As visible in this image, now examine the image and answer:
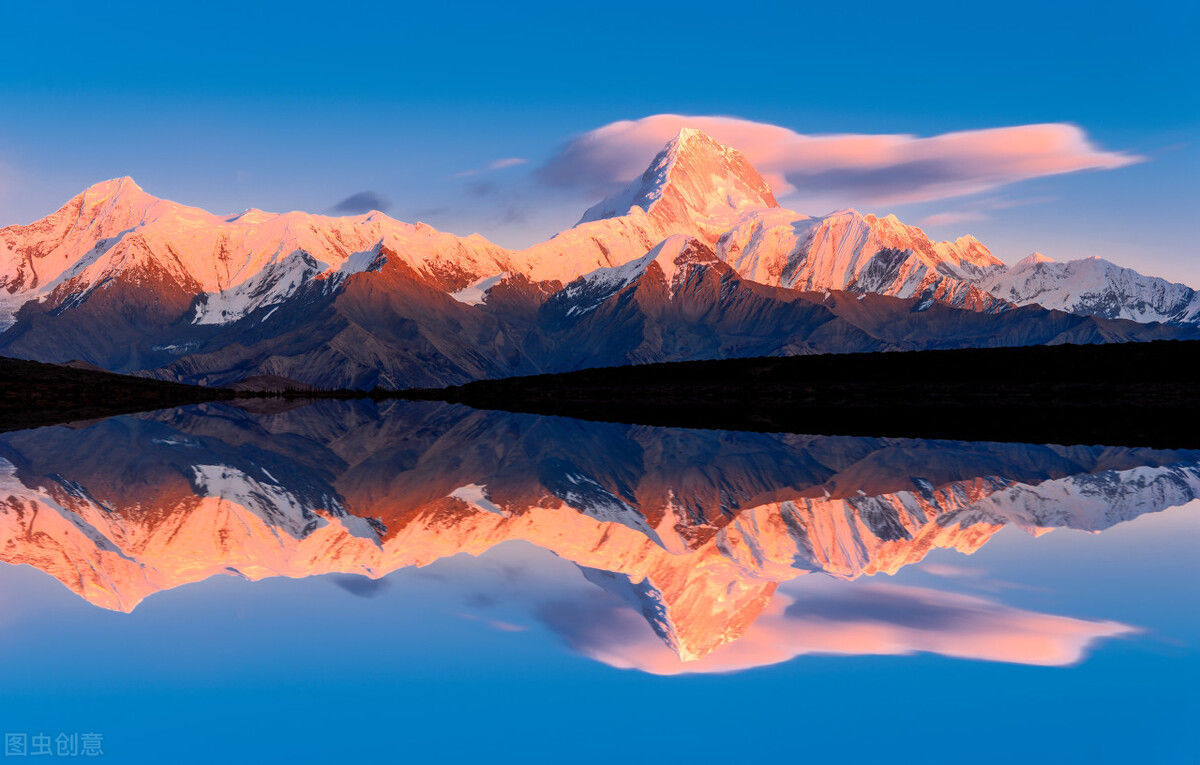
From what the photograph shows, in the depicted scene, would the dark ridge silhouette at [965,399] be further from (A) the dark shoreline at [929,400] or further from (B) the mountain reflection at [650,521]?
(B) the mountain reflection at [650,521]

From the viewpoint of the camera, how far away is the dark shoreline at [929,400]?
3428 inches

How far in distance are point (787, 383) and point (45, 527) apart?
526 feet

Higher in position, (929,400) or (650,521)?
(929,400)

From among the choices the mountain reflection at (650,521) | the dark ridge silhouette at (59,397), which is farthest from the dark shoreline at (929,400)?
the mountain reflection at (650,521)

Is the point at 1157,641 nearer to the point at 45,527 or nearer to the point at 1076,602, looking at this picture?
the point at 1076,602

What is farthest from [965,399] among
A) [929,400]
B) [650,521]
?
[650,521]

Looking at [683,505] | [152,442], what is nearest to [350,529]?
[683,505]

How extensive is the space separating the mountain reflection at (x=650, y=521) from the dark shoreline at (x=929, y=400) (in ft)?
73.4

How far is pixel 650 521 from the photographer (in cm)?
3653

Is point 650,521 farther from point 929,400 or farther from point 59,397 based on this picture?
point 59,397

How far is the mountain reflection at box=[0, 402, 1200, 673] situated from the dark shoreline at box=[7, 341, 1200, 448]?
2239cm

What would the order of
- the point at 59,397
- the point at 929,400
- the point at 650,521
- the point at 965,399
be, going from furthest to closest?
the point at 59,397, the point at 929,400, the point at 965,399, the point at 650,521

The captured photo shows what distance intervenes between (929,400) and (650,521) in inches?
4560

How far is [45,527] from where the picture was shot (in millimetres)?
33688
